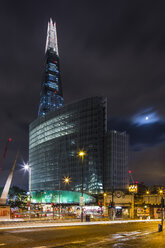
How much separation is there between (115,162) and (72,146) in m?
26.3

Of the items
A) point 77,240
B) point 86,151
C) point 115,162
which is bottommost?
point 77,240

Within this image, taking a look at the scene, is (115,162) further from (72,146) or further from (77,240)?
(77,240)

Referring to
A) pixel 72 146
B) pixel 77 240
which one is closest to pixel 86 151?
pixel 72 146

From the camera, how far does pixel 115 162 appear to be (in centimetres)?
12912

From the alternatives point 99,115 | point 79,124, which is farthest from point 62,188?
point 99,115

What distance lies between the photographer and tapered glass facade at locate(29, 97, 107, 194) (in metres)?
130

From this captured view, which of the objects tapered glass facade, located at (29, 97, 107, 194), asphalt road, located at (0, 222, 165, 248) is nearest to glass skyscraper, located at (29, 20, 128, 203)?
tapered glass facade, located at (29, 97, 107, 194)

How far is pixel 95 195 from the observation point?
123688 millimetres

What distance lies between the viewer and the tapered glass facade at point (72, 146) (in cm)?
13038

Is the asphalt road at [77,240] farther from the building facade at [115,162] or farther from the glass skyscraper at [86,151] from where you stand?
the building facade at [115,162]

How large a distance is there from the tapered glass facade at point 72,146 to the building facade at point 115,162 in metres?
3.07

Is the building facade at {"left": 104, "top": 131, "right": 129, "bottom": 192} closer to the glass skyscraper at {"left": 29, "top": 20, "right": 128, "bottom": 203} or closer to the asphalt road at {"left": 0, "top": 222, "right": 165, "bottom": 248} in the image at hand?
the glass skyscraper at {"left": 29, "top": 20, "right": 128, "bottom": 203}

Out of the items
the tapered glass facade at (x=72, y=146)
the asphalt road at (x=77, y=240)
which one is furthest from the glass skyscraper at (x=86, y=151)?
the asphalt road at (x=77, y=240)

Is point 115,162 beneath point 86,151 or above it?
beneath
